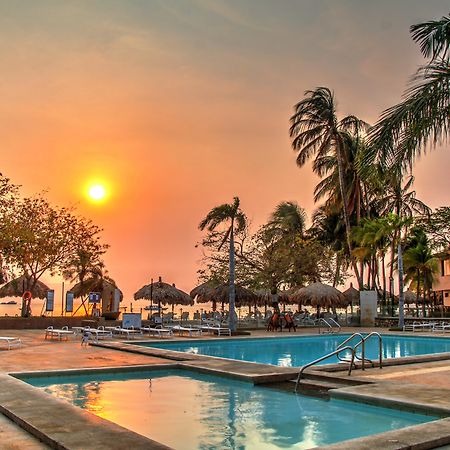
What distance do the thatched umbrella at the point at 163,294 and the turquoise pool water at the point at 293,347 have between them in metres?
11.1

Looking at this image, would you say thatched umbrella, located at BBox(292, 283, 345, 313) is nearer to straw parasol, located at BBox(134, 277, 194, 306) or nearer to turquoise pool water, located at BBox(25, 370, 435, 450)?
straw parasol, located at BBox(134, 277, 194, 306)

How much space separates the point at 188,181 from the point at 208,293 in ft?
35.5

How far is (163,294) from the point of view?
103ft

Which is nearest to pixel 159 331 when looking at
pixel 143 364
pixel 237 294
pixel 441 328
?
pixel 237 294

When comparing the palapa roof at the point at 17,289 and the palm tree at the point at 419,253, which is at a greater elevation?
the palm tree at the point at 419,253

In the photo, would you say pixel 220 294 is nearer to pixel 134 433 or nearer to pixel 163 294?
pixel 163 294

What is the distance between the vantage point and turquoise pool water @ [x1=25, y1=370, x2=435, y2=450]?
6.98 m

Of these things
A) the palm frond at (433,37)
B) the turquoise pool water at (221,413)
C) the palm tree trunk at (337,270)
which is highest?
the palm frond at (433,37)

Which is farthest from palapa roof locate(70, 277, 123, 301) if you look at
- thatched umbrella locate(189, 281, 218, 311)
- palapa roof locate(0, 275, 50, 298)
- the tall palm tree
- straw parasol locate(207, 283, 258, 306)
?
the tall palm tree

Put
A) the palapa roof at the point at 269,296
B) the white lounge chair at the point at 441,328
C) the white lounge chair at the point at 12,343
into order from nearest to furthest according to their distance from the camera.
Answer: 1. the white lounge chair at the point at 12,343
2. the white lounge chair at the point at 441,328
3. the palapa roof at the point at 269,296

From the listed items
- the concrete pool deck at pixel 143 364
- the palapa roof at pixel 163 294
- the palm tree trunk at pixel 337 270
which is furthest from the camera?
the palm tree trunk at pixel 337 270

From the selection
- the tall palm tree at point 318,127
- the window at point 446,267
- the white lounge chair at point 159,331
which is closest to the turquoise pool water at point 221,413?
the white lounge chair at point 159,331

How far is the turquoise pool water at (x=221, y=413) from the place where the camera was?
22.9 feet

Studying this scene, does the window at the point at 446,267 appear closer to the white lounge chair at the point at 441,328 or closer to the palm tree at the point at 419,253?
the palm tree at the point at 419,253
